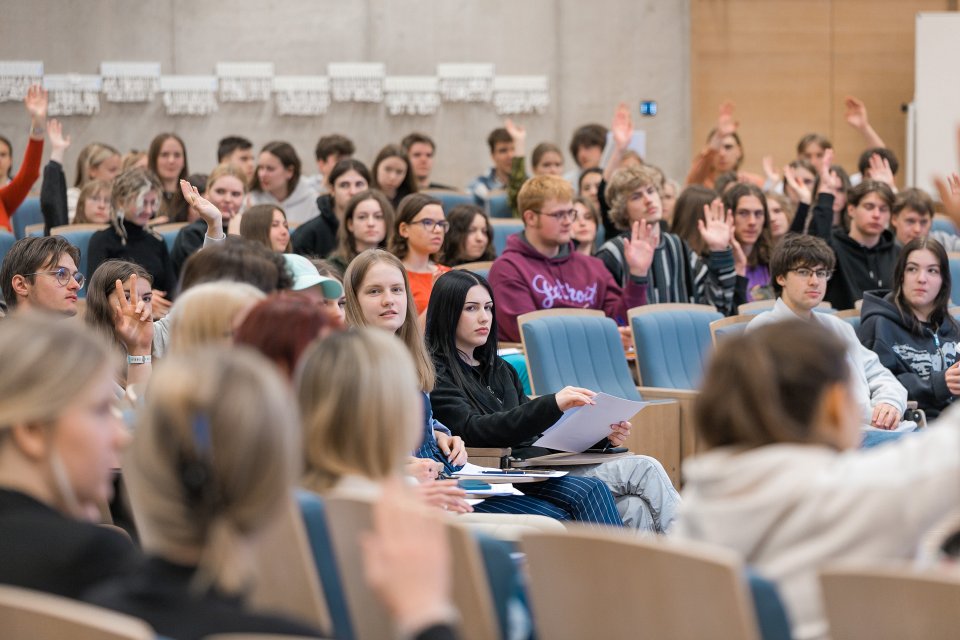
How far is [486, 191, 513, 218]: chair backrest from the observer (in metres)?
8.97

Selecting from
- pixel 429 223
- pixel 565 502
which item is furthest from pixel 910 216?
pixel 565 502

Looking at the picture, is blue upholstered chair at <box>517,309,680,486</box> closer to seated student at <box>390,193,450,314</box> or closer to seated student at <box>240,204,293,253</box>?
seated student at <box>390,193,450,314</box>

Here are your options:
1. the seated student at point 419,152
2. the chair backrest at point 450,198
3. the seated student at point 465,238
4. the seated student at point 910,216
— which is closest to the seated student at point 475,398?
the seated student at point 465,238

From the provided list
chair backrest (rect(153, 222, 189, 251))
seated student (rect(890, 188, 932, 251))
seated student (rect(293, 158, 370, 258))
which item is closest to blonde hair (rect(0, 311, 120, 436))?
seated student (rect(293, 158, 370, 258))

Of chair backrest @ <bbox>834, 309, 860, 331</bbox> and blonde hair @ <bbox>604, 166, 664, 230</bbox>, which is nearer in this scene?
chair backrest @ <bbox>834, 309, 860, 331</bbox>

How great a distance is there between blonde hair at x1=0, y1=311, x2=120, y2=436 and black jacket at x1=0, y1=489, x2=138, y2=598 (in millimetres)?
142

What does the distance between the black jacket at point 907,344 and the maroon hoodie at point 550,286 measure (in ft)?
→ 3.59

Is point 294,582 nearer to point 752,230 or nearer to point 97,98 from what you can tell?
point 752,230

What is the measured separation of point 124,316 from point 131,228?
2.38 metres

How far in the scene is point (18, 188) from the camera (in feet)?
23.1

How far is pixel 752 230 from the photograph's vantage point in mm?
6715

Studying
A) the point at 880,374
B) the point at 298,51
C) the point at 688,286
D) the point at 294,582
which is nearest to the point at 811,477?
the point at 294,582

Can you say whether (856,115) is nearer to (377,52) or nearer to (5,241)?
(377,52)

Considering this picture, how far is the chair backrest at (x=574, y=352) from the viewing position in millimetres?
5125
